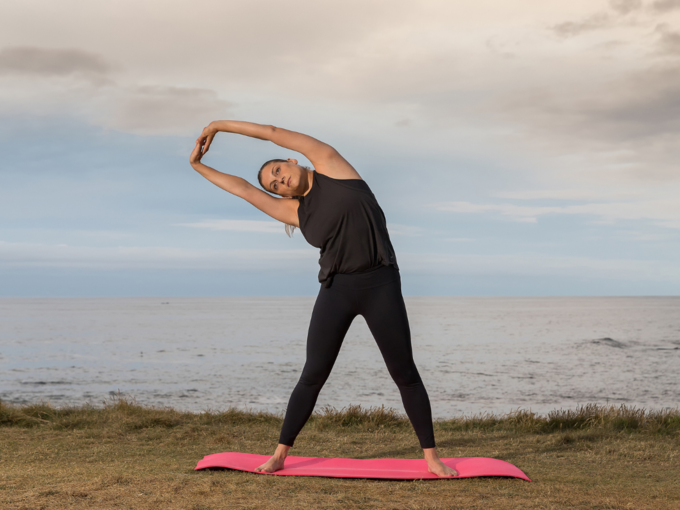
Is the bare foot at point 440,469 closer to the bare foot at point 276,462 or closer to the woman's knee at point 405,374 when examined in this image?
the woman's knee at point 405,374

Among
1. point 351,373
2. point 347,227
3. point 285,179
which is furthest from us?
point 351,373

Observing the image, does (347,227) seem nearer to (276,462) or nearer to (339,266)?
(339,266)

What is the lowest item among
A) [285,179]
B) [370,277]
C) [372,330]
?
[372,330]

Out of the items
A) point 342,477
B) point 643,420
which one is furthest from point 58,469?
point 643,420

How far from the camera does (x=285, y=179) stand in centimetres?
407

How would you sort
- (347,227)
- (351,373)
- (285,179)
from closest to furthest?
(347,227), (285,179), (351,373)

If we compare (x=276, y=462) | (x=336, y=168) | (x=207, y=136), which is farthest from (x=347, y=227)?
(x=276, y=462)

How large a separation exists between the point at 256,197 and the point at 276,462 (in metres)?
1.91

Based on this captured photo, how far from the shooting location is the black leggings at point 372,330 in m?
3.98

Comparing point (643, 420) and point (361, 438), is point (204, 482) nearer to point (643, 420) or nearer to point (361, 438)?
point (361, 438)

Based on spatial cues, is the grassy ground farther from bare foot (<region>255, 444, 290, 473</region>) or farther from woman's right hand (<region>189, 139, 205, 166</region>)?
woman's right hand (<region>189, 139, 205, 166</region>)

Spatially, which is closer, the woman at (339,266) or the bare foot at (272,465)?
the woman at (339,266)

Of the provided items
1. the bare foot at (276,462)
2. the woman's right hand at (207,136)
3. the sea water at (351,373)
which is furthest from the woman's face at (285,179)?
the bare foot at (276,462)

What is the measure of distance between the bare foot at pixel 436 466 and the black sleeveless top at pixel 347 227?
1.35 meters
